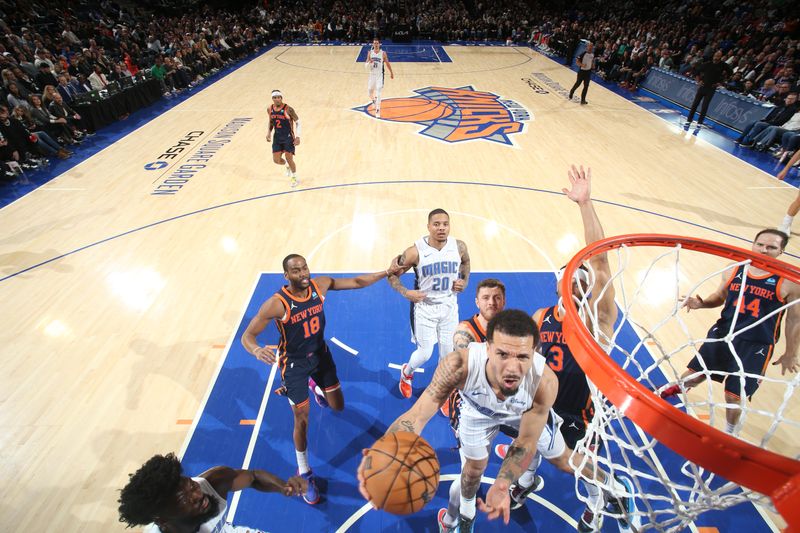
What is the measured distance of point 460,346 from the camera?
308 cm

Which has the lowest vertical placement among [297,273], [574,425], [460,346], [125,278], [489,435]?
[125,278]

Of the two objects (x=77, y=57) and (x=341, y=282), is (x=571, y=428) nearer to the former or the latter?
(x=341, y=282)

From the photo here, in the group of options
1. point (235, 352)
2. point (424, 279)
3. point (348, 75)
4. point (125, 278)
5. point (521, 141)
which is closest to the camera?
point (424, 279)

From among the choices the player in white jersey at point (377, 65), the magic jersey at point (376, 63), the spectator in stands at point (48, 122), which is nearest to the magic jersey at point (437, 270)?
the player in white jersey at point (377, 65)

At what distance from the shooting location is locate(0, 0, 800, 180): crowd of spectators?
10812 millimetres

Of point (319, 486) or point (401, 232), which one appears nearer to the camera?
point (319, 486)

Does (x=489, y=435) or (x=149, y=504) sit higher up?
(x=149, y=504)

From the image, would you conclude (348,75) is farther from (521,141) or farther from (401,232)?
(401,232)

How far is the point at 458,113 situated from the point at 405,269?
970cm

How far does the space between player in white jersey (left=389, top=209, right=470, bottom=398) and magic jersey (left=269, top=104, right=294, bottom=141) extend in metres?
4.85

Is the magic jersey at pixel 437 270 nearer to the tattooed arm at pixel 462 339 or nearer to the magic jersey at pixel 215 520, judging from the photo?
the tattooed arm at pixel 462 339

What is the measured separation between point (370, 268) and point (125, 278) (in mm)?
3530

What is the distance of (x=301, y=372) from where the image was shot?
3.41m

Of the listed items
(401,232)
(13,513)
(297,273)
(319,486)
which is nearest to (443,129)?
(401,232)
